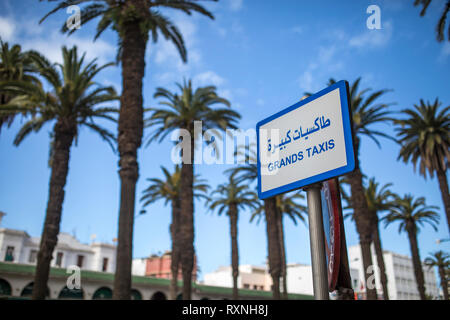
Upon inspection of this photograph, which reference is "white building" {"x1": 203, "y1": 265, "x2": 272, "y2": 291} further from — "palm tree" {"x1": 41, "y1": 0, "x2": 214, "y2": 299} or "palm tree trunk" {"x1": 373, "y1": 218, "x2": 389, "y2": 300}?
"palm tree" {"x1": 41, "y1": 0, "x2": 214, "y2": 299}

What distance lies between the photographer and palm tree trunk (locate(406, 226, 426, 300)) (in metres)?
39.6

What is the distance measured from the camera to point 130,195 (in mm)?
15859

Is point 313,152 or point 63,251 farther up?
point 63,251

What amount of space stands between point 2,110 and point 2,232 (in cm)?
3421

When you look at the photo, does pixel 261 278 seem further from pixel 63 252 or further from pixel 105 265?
pixel 63 252

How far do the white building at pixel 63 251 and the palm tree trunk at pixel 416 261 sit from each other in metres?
40.4

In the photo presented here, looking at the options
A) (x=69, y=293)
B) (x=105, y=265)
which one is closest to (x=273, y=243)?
(x=69, y=293)

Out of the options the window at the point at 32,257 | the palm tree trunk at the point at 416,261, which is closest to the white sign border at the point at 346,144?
the palm tree trunk at the point at 416,261

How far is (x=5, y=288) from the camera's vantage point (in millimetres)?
33594

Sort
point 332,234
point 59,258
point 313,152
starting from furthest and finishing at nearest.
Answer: point 59,258 → point 332,234 → point 313,152

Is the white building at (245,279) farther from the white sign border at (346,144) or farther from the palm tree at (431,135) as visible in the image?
the white sign border at (346,144)

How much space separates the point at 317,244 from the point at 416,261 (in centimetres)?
4313

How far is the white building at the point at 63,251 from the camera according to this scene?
164 feet

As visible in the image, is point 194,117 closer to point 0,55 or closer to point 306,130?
point 0,55
